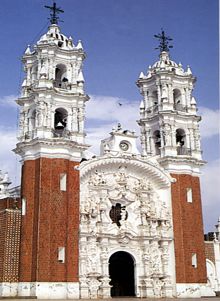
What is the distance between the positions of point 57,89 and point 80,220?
7872 mm

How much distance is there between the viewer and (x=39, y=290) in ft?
78.6

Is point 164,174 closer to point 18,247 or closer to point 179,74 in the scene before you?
point 179,74

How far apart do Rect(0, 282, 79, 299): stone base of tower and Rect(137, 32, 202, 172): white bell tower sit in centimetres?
1025

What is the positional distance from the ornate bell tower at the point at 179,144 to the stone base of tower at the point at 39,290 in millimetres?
7172

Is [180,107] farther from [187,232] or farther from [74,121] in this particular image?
[187,232]

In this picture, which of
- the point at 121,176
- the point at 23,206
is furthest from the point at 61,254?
the point at 121,176

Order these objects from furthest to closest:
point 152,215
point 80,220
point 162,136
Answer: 1. point 162,136
2. point 152,215
3. point 80,220

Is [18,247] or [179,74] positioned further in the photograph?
[179,74]

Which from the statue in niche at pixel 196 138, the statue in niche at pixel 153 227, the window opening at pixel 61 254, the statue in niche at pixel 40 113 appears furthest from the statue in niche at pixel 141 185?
the statue in niche at pixel 40 113

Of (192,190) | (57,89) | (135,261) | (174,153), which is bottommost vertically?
(135,261)

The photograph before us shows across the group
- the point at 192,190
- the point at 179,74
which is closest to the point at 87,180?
the point at 192,190

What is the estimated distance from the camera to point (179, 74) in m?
33.0

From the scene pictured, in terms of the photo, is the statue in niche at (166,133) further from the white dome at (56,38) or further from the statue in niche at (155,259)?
the white dome at (56,38)

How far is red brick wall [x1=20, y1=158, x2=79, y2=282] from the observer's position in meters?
24.6
